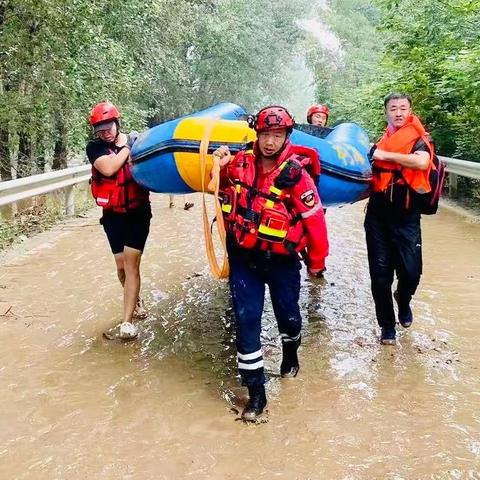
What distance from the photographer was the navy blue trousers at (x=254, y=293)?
376cm

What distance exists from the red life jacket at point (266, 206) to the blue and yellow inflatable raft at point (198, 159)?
1.97 feet

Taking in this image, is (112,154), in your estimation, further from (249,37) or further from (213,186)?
(249,37)

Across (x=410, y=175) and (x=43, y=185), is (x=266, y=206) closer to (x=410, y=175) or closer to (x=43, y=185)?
(x=410, y=175)

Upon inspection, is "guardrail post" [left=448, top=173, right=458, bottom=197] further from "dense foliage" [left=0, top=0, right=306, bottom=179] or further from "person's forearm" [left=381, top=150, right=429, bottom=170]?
"person's forearm" [left=381, top=150, right=429, bottom=170]

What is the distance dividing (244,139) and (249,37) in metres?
26.3

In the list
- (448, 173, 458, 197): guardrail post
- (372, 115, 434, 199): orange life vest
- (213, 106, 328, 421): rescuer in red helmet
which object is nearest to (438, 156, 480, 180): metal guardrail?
(448, 173, 458, 197): guardrail post

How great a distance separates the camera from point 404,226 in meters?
4.69

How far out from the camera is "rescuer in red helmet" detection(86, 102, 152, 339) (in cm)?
472

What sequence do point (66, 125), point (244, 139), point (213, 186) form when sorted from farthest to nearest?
point (66, 125), point (244, 139), point (213, 186)

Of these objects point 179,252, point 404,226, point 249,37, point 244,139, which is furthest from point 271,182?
point 249,37

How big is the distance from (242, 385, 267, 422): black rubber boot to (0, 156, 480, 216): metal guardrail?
501cm

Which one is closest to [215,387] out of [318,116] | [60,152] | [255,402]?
[255,402]

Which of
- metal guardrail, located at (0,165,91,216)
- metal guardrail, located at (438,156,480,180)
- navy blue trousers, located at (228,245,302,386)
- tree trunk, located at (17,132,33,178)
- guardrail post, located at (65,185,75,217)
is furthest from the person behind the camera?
tree trunk, located at (17,132,33,178)

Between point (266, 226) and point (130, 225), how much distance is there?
1679 mm
